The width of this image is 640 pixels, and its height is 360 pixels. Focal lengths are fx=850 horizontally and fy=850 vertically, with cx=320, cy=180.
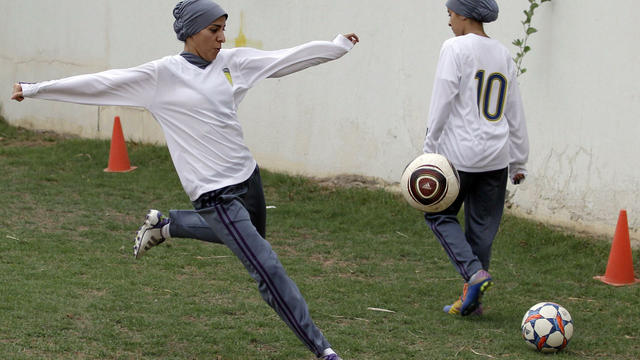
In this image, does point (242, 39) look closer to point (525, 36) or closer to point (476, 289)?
point (525, 36)

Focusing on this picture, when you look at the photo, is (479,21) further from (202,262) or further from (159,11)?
(159,11)

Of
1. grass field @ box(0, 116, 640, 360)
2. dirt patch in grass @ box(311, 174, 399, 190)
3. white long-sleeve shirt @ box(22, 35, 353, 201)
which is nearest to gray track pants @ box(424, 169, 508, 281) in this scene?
grass field @ box(0, 116, 640, 360)

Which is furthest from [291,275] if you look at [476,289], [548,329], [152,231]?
[548,329]

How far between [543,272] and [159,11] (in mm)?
6643

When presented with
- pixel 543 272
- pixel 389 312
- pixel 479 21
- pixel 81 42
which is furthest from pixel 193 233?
pixel 81 42

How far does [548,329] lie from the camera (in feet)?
17.0

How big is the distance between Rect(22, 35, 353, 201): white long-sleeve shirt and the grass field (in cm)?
113

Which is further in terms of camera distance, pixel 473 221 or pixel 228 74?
pixel 473 221

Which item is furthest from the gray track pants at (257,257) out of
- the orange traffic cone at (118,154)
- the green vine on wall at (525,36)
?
the orange traffic cone at (118,154)

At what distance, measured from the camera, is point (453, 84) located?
18.3 feet

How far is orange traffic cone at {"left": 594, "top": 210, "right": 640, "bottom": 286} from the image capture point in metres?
6.85

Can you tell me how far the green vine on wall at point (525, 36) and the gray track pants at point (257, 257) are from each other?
4.05 metres

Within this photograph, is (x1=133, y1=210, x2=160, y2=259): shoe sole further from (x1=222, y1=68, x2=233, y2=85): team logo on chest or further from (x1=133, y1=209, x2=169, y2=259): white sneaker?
(x1=222, y1=68, x2=233, y2=85): team logo on chest

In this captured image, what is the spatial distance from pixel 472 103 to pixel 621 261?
221cm
